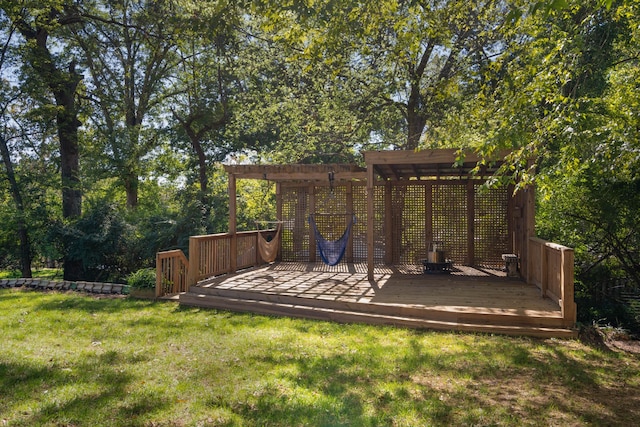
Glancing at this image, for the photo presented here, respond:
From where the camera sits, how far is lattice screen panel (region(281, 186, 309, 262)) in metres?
10.3

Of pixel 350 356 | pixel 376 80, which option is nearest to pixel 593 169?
pixel 350 356

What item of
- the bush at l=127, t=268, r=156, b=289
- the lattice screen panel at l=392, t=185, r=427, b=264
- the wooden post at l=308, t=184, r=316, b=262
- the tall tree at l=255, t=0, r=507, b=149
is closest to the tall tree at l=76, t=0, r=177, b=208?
the tall tree at l=255, t=0, r=507, b=149

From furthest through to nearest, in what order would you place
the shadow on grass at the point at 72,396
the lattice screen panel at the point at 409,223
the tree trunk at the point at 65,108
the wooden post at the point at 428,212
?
1. the tree trunk at the point at 65,108
2. the lattice screen panel at the point at 409,223
3. the wooden post at the point at 428,212
4. the shadow on grass at the point at 72,396

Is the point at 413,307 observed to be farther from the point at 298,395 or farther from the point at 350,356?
the point at 298,395

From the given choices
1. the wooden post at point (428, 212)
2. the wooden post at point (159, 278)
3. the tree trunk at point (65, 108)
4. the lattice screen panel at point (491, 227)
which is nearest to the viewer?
the wooden post at point (159, 278)

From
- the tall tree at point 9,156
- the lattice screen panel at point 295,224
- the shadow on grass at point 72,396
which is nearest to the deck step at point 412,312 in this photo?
the shadow on grass at point 72,396

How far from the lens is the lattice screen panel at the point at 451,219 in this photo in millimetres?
9336

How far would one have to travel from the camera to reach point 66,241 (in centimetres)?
964

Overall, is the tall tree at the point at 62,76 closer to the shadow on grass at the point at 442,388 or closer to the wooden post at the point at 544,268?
the shadow on grass at the point at 442,388

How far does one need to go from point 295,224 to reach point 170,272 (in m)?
3.29

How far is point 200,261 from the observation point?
298 inches

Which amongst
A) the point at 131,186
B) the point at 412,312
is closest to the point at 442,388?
the point at 412,312

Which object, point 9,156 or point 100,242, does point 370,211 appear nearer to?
point 100,242

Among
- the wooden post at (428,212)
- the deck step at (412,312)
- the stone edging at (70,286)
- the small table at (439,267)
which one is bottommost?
the stone edging at (70,286)
